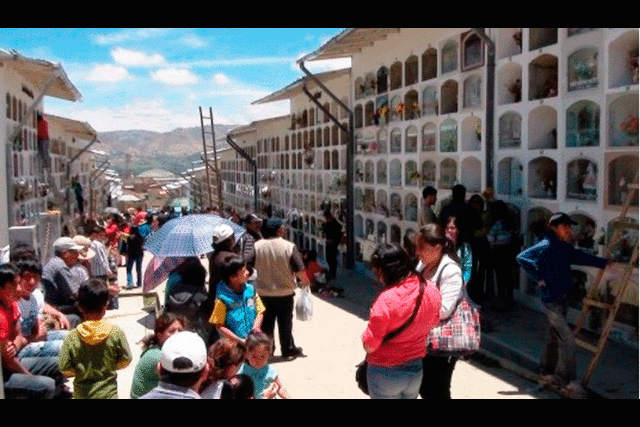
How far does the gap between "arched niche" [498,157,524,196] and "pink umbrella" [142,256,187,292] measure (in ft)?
9.84

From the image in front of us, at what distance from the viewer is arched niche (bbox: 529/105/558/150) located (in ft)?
18.9

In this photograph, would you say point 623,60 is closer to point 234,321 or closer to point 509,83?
point 509,83

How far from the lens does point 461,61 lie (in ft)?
22.5

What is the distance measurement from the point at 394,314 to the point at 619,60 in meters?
3.15

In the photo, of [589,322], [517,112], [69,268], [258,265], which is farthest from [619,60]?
[69,268]

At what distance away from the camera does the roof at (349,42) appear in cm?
787

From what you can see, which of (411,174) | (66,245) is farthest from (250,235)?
(411,174)

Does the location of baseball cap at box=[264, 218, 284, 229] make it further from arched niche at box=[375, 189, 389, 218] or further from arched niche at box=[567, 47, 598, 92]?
arched niche at box=[375, 189, 389, 218]

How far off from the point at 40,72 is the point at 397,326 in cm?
742

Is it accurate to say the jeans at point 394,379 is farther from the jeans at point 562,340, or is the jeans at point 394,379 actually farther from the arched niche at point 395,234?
the arched niche at point 395,234

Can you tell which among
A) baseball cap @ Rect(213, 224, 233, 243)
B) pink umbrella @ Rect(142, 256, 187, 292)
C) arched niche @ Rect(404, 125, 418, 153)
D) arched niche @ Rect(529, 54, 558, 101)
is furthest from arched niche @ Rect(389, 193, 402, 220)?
baseball cap @ Rect(213, 224, 233, 243)

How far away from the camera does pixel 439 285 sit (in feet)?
10.2
